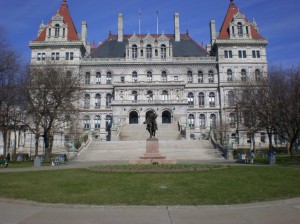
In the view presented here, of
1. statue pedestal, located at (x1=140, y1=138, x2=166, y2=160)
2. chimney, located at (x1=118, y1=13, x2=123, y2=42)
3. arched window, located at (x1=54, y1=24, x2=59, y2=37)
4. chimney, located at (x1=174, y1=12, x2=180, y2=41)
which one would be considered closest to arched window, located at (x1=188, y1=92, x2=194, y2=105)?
chimney, located at (x1=174, y1=12, x2=180, y2=41)

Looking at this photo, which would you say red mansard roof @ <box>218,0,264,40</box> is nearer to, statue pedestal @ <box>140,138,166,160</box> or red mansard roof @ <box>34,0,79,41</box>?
red mansard roof @ <box>34,0,79,41</box>

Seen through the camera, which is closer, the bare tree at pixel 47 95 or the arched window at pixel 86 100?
the bare tree at pixel 47 95

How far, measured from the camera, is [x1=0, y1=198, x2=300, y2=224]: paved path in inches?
311

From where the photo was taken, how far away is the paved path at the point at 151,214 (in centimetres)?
789

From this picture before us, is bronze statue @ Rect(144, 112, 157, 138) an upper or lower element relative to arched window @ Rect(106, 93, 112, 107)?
lower

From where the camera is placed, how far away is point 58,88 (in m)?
36.0

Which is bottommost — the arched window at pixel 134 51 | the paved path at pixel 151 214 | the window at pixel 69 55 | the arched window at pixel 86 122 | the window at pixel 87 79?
the paved path at pixel 151 214

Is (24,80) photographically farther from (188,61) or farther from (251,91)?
(188,61)

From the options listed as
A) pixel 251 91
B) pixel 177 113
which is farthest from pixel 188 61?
pixel 251 91

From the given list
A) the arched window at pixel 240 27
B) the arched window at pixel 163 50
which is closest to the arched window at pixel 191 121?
the arched window at pixel 163 50

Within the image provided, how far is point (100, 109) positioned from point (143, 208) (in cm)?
5611

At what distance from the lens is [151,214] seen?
859cm

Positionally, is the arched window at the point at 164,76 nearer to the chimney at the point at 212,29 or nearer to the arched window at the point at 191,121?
the arched window at the point at 191,121

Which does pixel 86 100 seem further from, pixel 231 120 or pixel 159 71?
pixel 231 120
